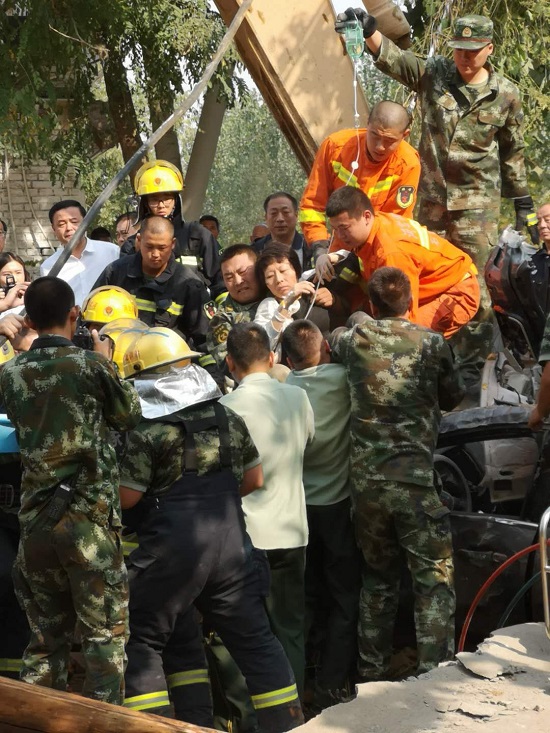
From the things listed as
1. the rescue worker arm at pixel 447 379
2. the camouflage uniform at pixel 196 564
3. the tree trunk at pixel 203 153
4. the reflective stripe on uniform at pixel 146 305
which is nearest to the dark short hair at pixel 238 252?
the reflective stripe on uniform at pixel 146 305

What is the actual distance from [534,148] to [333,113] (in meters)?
5.37

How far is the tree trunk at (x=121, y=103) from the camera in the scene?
13.0m

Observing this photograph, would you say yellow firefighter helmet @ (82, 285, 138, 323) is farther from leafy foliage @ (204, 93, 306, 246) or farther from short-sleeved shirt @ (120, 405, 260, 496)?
leafy foliage @ (204, 93, 306, 246)

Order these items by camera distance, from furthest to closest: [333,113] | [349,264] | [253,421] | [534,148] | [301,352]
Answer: [534,148] < [333,113] < [349,264] < [301,352] < [253,421]

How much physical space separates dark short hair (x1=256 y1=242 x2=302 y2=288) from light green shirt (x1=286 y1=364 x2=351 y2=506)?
90 centimetres

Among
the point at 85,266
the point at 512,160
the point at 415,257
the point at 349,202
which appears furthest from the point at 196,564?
the point at 512,160

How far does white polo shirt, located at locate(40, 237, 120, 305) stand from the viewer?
7.82m

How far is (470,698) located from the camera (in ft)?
14.5

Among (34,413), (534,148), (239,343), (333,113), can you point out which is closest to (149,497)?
(34,413)

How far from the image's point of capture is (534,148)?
12.5 metres

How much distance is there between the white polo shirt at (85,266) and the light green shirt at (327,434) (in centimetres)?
235

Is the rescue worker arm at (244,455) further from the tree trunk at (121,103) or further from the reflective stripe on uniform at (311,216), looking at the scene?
the tree trunk at (121,103)

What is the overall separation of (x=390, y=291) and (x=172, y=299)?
166 centimetres

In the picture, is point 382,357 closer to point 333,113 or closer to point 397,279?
point 397,279
